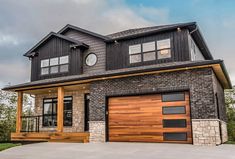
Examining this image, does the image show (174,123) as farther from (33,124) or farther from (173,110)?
(33,124)

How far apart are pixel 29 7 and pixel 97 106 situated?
8.12 meters

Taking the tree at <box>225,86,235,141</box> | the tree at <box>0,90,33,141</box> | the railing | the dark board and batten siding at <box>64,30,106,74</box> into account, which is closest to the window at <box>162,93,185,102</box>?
the dark board and batten siding at <box>64,30,106,74</box>

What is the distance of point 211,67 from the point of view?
9.51 m

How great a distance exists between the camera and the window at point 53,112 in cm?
1469

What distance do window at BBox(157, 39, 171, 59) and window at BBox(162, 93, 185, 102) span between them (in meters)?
2.59

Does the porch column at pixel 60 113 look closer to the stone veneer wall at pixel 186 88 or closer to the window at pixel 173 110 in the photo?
the stone veneer wall at pixel 186 88

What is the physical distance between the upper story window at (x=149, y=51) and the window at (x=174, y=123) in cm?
355

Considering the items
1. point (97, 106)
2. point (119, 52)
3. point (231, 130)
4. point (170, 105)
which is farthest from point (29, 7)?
point (231, 130)

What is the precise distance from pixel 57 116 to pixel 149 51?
6.10 meters

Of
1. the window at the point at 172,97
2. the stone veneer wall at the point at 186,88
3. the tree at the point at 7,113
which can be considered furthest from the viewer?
the tree at the point at 7,113

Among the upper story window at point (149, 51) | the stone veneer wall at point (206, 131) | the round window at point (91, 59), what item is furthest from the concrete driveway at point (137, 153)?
the round window at point (91, 59)

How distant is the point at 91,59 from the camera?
48.4 ft

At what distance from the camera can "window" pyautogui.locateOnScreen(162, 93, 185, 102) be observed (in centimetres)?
1001

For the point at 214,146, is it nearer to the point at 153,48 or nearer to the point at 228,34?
the point at 153,48
